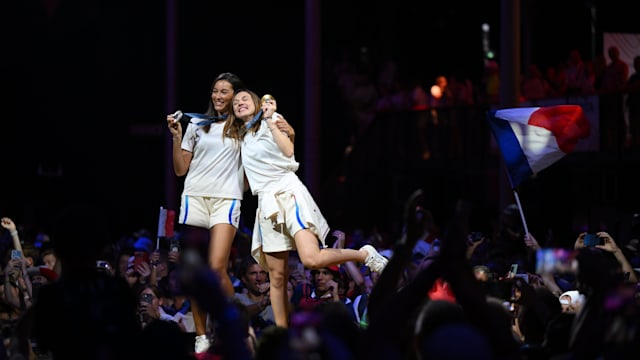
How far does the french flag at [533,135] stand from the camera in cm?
920

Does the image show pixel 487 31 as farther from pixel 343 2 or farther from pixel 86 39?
pixel 86 39

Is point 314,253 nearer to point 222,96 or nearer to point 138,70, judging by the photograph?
point 222,96

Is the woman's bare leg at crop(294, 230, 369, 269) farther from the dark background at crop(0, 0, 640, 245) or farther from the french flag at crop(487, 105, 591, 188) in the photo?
the dark background at crop(0, 0, 640, 245)

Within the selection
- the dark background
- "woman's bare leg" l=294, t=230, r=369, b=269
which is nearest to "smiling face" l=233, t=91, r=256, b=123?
"woman's bare leg" l=294, t=230, r=369, b=269

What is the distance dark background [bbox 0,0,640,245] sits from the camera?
2138cm

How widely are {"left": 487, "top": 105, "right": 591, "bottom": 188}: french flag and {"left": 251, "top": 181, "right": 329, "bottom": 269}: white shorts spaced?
2363 mm

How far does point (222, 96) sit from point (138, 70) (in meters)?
15.2

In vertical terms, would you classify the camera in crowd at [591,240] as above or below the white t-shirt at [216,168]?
below

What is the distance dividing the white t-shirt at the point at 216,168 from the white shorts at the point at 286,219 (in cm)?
32

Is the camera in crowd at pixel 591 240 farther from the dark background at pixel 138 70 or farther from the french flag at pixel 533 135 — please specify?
the dark background at pixel 138 70

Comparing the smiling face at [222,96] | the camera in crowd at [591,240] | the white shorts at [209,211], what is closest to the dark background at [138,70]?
the smiling face at [222,96]

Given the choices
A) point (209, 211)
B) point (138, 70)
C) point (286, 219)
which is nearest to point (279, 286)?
point (286, 219)

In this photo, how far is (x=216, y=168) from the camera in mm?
7781

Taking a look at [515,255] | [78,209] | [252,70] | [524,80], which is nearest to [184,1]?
[252,70]
